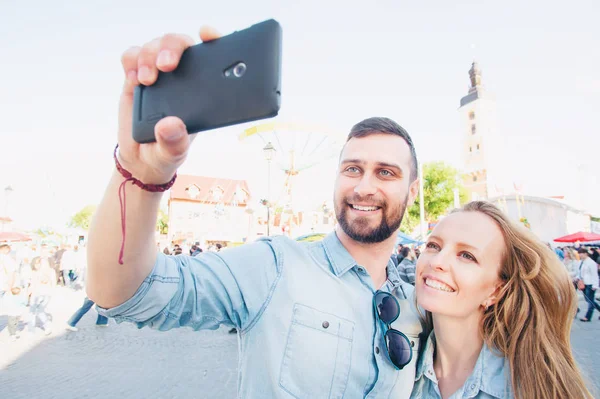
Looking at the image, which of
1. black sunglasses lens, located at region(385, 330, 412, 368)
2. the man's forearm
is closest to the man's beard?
black sunglasses lens, located at region(385, 330, 412, 368)

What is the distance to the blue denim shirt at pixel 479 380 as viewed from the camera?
1.87 meters

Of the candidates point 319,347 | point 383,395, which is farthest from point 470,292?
point 319,347

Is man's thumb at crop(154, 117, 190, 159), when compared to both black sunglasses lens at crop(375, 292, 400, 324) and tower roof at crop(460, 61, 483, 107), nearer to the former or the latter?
black sunglasses lens at crop(375, 292, 400, 324)

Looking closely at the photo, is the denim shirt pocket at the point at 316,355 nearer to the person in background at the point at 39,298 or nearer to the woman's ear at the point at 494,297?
the woman's ear at the point at 494,297

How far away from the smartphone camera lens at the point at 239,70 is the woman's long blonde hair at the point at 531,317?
70.8 inches

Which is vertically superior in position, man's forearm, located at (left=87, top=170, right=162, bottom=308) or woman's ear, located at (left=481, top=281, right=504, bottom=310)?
man's forearm, located at (left=87, top=170, right=162, bottom=308)

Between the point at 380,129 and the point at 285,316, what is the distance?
3.61 feet

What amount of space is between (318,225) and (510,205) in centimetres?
2135

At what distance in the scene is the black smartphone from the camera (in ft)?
2.93

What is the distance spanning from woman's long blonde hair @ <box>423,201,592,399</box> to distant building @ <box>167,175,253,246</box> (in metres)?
43.3

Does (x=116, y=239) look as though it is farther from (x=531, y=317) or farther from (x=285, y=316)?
(x=531, y=317)

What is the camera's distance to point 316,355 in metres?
1.53

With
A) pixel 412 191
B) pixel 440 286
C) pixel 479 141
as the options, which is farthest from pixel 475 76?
pixel 440 286

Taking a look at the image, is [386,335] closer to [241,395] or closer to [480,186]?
[241,395]
